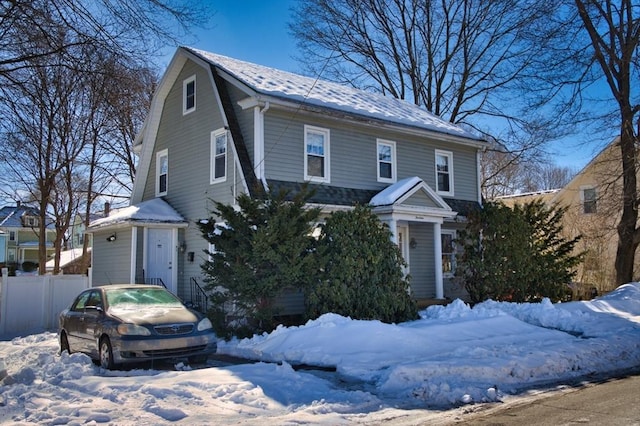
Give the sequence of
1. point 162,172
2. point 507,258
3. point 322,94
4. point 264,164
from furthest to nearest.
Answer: point 162,172
point 322,94
point 507,258
point 264,164

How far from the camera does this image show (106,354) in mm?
9750

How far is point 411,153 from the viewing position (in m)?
20.3

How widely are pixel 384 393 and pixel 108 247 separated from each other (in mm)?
14291

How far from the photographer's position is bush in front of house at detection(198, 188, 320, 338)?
12.6m

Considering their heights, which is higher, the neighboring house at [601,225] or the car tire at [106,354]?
the neighboring house at [601,225]

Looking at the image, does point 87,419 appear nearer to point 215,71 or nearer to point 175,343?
point 175,343

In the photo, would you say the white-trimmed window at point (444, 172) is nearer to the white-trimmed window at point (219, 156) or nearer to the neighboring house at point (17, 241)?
the white-trimmed window at point (219, 156)

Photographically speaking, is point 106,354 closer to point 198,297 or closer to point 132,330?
point 132,330

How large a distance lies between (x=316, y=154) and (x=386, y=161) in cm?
307

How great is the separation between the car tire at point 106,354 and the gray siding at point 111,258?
8.58 meters

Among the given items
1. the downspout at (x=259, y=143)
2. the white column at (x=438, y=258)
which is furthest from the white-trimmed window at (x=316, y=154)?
the white column at (x=438, y=258)

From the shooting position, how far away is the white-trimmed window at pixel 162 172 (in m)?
19.9

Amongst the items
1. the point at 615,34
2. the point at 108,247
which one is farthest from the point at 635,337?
the point at 108,247

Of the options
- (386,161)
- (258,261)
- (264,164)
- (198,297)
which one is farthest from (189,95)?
(258,261)
